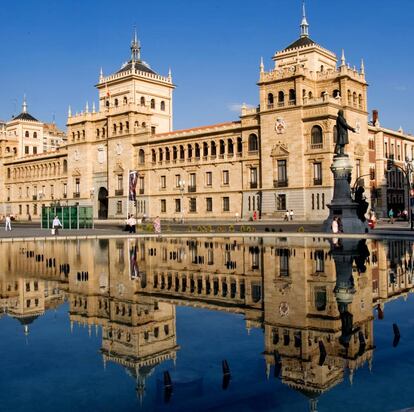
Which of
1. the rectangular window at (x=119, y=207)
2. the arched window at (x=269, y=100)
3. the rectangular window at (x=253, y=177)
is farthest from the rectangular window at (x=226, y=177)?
the rectangular window at (x=119, y=207)

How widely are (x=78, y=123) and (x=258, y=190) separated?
3565cm

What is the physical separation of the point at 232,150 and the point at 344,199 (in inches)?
1172

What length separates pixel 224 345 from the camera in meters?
9.61

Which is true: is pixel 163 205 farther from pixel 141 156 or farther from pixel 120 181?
pixel 120 181

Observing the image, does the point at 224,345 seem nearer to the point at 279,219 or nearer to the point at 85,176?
the point at 279,219

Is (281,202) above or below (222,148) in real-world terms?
below

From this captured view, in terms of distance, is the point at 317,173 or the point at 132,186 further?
the point at 317,173

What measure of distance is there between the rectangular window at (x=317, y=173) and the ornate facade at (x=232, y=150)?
108 millimetres

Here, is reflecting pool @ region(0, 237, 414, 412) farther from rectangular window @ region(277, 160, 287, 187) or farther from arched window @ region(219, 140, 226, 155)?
arched window @ region(219, 140, 226, 155)


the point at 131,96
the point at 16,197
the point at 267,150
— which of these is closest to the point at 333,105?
the point at 267,150

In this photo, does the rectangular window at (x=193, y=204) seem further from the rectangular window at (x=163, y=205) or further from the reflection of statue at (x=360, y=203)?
the reflection of statue at (x=360, y=203)

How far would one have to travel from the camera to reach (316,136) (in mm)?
55531

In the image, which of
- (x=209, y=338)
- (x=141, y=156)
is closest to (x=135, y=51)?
(x=141, y=156)

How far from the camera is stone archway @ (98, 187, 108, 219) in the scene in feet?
263
